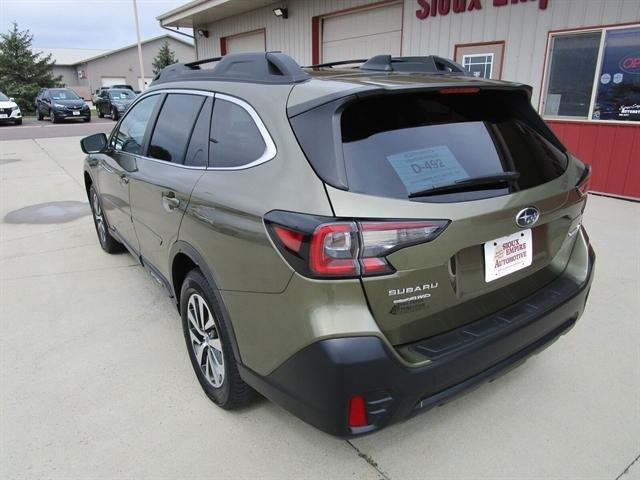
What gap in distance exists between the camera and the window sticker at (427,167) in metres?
1.82

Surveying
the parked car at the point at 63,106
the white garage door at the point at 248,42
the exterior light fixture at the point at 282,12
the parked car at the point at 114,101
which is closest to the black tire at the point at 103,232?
the exterior light fixture at the point at 282,12

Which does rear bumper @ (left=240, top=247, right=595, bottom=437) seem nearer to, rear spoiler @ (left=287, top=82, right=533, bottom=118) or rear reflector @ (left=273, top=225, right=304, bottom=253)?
rear reflector @ (left=273, top=225, right=304, bottom=253)

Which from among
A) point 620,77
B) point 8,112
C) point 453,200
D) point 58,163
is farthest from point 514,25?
point 8,112

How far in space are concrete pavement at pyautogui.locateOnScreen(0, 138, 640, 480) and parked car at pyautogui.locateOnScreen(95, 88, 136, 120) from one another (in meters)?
23.8

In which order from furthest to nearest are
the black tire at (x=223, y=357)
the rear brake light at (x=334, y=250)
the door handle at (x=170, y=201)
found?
the door handle at (x=170, y=201) → the black tire at (x=223, y=357) → the rear brake light at (x=334, y=250)

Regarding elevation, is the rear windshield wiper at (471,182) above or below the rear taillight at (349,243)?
above

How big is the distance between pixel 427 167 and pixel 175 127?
1715 millimetres

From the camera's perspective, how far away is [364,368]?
66.7 inches

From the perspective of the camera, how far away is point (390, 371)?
68.0 inches

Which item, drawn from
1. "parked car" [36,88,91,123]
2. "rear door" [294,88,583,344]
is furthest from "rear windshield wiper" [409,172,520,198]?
"parked car" [36,88,91,123]

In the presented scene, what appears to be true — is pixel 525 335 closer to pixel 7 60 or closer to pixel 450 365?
pixel 450 365

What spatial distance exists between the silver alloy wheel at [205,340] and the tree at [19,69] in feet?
130

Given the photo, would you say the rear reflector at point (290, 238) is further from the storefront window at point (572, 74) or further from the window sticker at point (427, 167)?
→ the storefront window at point (572, 74)

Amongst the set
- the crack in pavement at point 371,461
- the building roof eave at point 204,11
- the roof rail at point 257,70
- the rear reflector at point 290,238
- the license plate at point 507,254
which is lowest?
the crack in pavement at point 371,461
